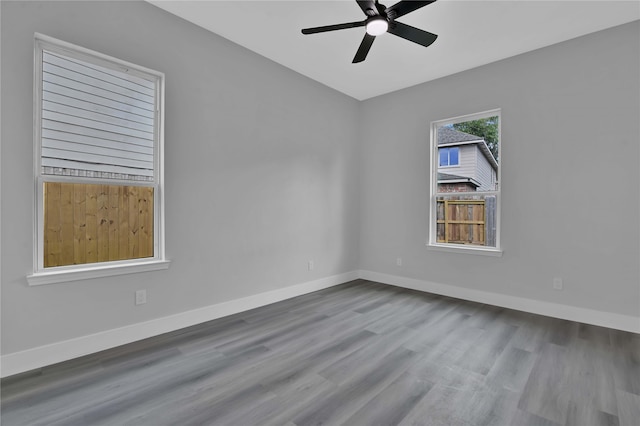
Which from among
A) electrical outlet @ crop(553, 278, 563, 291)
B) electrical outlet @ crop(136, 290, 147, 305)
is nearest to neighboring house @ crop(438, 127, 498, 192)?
electrical outlet @ crop(553, 278, 563, 291)

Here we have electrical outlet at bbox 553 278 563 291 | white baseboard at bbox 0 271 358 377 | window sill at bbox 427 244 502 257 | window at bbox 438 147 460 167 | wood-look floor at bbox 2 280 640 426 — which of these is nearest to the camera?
wood-look floor at bbox 2 280 640 426

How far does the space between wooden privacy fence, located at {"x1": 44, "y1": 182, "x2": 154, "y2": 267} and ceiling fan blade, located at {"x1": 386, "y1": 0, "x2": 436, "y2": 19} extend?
101 inches

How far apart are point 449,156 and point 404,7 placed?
2404 millimetres

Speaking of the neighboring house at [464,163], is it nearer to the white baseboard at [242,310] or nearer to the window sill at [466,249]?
the window sill at [466,249]

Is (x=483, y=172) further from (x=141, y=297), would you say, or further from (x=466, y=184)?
(x=141, y=297)

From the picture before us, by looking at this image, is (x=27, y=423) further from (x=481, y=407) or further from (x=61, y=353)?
(x=481, y=407)

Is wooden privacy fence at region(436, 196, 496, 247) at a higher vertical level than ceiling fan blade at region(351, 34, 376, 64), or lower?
lower

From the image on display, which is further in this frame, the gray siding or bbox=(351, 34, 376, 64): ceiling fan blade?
the gray siding

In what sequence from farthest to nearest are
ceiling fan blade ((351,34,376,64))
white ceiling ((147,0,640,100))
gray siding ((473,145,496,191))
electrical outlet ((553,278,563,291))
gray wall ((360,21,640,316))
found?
gray siding ((473,145,496,191)) < electrical outlet ((553,278,563,291)) < gray wall ((360,21,640,316)) < white ceiling ((147,0,640,100)) < ceiling fan blade ((351,34,376,64))

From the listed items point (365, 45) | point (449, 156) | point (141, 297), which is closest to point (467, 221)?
point (449, 156)

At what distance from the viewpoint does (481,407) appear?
175 centimetres

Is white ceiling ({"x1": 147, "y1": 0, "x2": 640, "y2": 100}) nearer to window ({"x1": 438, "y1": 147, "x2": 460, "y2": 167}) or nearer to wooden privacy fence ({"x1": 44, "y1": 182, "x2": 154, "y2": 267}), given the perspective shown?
window ({"x1": 438, "y1": 147, "x2": 460, "y2": 167})

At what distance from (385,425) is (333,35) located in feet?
11.2

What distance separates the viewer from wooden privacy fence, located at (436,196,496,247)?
3.72 metres
